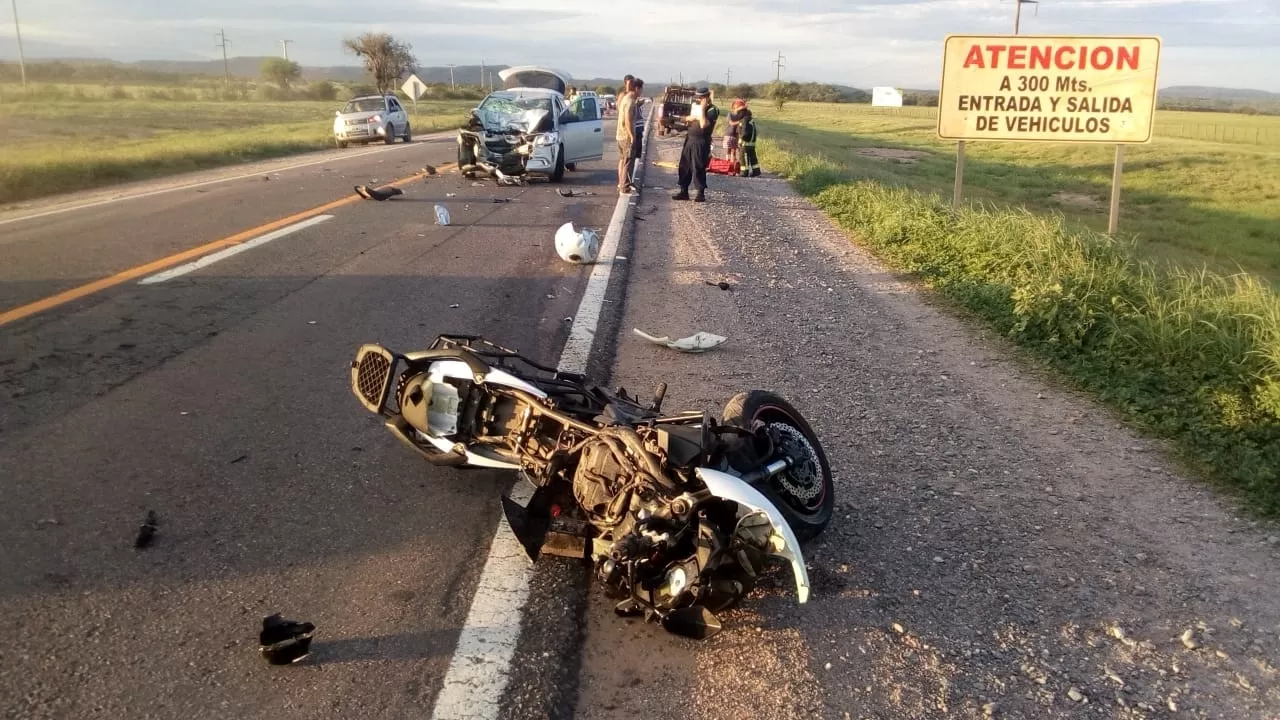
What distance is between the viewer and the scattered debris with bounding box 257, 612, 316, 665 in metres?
2.95

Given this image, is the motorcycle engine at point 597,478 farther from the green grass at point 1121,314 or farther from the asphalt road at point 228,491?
the green grass at point 1121,314

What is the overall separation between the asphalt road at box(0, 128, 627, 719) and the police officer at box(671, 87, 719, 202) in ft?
23.4

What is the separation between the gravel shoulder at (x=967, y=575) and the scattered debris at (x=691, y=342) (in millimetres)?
106

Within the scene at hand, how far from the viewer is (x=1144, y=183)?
37781mm

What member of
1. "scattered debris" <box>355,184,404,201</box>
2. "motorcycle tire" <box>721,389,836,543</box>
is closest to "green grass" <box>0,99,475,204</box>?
"scattered debris" <box>355,184,404,201</box>

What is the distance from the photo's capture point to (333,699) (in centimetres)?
280

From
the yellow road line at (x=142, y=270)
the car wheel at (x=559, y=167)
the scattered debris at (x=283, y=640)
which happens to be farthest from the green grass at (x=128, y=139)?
the scattered debris at (x=283, y=640)

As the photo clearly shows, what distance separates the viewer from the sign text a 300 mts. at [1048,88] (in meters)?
11.0

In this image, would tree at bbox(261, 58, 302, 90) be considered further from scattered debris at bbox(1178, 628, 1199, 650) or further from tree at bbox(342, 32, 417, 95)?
scattered debris at bbox(1178, 628, 1199, 650)

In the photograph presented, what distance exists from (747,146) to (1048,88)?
9.46 m

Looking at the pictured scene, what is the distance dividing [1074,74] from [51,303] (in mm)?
10945

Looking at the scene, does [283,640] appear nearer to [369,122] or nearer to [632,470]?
[632,470]

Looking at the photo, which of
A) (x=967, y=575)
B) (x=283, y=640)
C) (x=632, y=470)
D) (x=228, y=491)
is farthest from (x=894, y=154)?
(x=283, y=640)

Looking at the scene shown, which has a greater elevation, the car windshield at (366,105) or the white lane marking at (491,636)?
the car windshield at (366,105)
